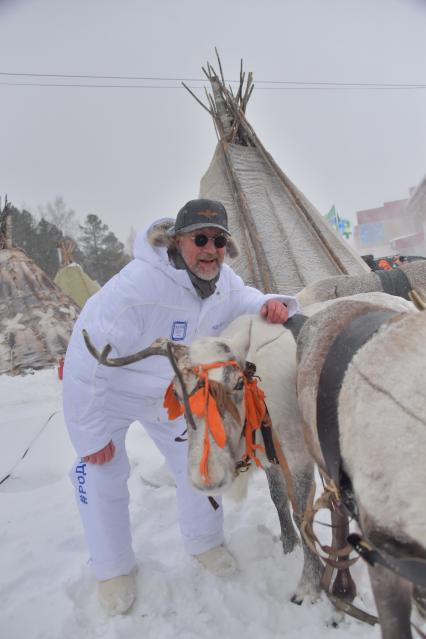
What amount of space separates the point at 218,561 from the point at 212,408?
4.49 feet

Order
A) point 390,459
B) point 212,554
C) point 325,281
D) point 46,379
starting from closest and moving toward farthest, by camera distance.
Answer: point 390,459 < point 212,554 < point 325,281 < point 46,379

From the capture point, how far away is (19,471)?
386 centimetres

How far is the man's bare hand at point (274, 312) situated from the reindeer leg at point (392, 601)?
123cm

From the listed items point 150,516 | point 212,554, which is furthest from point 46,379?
point 212,554

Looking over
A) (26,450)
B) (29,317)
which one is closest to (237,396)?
(26,450)

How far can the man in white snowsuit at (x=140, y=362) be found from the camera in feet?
7.00

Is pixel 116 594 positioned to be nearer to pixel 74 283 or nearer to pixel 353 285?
pixel 353 285

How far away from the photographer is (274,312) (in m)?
2.22

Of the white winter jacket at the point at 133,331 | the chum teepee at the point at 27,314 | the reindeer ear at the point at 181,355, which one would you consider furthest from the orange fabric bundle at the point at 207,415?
the chum teepee at the point at 27,314

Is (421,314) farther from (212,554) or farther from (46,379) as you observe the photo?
(46,379)

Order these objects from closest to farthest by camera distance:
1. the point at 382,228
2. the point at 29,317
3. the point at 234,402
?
the point at 234,402, the point at 29,317, the point at 382,228

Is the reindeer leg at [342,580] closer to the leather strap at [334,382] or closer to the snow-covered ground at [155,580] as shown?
the snow-covered ground at [155,580]

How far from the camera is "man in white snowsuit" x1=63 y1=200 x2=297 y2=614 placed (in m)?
2.13

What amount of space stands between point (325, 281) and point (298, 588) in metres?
2.18
